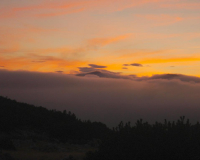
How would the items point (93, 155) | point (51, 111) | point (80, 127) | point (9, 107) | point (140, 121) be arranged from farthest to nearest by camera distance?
point (51, 111) → point (9, 107) → point (80, 127) → point (140, 121) → point (93, 155)

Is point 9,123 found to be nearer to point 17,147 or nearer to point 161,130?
point 17,147

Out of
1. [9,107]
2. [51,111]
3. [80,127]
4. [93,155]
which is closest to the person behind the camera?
[93,155]

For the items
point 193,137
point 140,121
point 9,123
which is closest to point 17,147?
point 9,123

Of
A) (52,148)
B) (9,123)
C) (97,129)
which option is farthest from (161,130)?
(9,123)

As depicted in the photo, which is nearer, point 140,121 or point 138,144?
point 138,144

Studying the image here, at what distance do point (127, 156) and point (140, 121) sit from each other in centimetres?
234

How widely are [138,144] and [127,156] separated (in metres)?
0.71

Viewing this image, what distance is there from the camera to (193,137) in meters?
10.2

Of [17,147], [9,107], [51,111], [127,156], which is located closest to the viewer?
Answer: [127,156]

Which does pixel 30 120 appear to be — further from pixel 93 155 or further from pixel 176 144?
pixel 176 144

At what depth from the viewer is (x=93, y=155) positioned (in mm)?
10516

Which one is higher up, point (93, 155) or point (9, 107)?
point (9, 107)

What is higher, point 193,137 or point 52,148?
point 193,137

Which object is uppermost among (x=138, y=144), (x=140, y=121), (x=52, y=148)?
(x=140, y=121)
